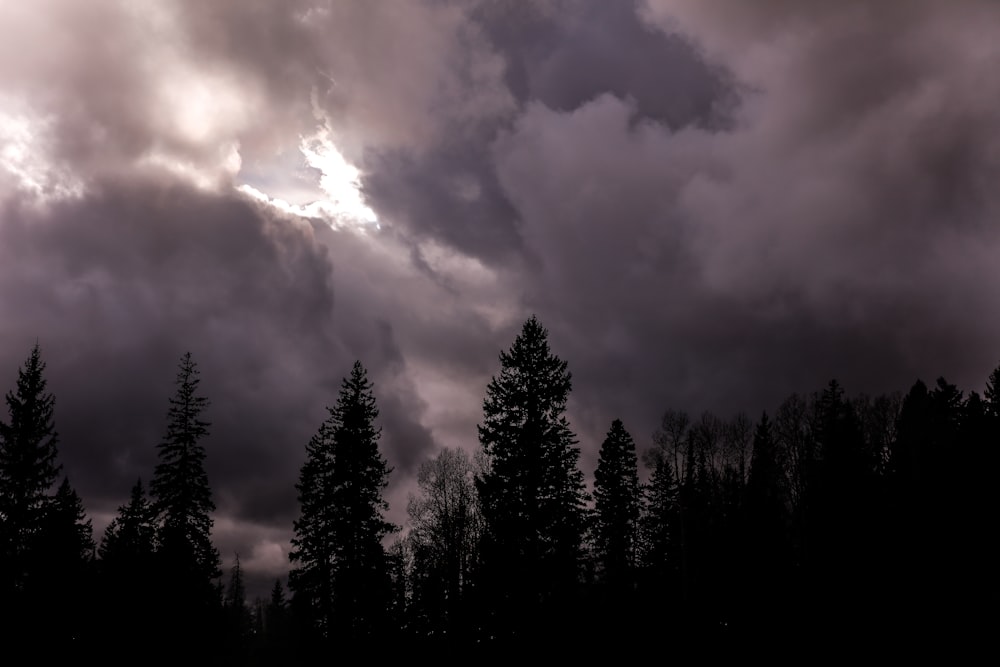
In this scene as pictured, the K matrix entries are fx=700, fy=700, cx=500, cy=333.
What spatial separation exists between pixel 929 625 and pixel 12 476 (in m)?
39.9

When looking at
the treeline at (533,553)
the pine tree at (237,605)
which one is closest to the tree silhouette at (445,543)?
the treeline at (533,553)

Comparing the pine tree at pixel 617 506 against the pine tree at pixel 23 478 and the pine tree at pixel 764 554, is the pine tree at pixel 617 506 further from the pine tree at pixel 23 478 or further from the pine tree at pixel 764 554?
the pine tree at pixel 23 478

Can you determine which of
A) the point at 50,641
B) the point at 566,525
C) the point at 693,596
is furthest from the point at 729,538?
the point at 50,641

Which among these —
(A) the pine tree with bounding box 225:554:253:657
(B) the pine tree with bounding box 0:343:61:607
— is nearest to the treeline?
(B) the pine tree with bounding box 0:343:61:607

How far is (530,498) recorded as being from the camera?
109 feet

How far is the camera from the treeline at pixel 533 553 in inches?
1240

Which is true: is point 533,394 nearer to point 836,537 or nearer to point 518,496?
point 518,496

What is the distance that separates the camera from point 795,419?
191ft

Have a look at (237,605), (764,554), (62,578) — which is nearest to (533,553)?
(764,554)

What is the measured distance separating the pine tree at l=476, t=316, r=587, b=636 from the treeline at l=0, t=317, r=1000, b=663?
0.31ft

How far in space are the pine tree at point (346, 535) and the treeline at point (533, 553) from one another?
107mm

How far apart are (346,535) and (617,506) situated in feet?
74.8

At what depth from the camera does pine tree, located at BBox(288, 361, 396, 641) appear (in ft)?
120

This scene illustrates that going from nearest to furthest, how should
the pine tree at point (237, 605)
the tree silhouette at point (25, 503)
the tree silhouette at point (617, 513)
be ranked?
the tree silhouette at point (25, 503) → the tree silhouette at point (617, 513) → the pine tree at point (237, 605)
